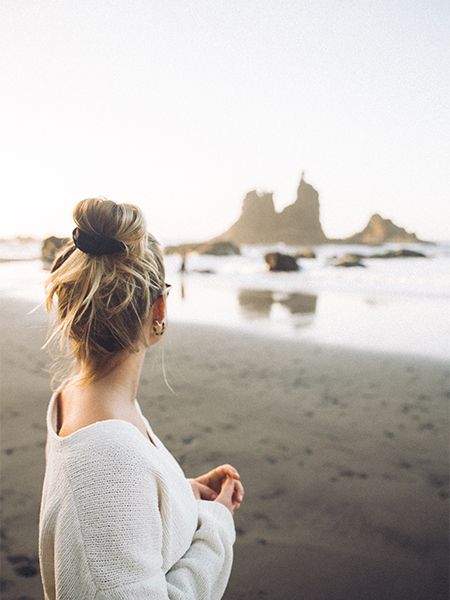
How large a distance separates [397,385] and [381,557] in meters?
3.37

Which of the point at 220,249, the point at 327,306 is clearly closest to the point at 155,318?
the point at 327,306

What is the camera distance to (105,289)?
139cm

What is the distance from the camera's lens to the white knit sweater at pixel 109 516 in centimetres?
114

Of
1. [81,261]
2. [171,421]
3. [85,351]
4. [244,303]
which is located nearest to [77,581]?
[85,351]

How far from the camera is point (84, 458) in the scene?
3.95ft

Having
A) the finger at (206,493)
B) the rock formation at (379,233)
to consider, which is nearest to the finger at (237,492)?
the finger at (206,493)

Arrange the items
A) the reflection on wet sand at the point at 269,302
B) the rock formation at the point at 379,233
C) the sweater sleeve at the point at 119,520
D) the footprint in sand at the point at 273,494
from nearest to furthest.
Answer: the sweater sleeve at the point at 119,520 < the footprint in sand at the point at 273,494 < the reflection on wet sand at the point at 269,302 < the rock formation at the point at 379,233

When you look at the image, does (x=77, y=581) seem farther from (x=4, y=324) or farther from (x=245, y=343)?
(x=4, y=324)

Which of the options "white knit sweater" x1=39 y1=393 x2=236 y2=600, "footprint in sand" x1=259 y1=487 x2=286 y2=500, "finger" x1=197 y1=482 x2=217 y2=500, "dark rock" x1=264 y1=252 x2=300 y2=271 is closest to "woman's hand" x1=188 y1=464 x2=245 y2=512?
"finger" x1=197 y1=482 x2=217 y2=500

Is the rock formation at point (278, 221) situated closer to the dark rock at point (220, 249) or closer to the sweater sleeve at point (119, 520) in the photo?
the dark rock at point (220, 249)

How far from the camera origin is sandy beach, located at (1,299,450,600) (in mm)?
2850

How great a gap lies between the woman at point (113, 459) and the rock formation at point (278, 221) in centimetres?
9817

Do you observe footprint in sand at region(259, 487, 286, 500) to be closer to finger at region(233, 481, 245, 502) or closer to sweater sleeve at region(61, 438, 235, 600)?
finger at region(233, 481, 245, 502)

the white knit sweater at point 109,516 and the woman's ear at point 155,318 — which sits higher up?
the woman's ear at point 155,318
